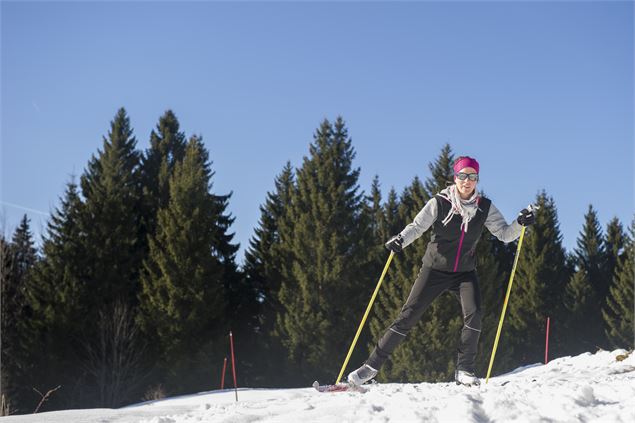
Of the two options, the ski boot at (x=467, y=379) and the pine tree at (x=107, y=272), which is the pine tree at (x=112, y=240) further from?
the ski boot at (x=467, y=379)

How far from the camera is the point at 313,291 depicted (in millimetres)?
30391

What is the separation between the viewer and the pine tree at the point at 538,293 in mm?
38469

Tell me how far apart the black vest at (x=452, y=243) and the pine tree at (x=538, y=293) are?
32.2 meters

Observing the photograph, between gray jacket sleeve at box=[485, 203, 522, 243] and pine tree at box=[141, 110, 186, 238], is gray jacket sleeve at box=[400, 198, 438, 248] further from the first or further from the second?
pine tree at box=[141, 110, 186, 238]

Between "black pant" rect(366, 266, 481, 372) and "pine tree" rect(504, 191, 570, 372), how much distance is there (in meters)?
32.0

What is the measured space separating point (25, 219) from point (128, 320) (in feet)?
61.6

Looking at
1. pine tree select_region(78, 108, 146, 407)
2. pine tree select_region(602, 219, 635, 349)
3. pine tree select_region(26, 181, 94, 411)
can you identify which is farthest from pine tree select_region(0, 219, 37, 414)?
pine tree select_region(602, 219, 635, 349)

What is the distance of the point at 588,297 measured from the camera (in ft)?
135

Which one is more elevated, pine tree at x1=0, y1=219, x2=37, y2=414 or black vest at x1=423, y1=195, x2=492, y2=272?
pine tree at x1=0, y1=219, x2=37, y2=414

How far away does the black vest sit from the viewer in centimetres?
596

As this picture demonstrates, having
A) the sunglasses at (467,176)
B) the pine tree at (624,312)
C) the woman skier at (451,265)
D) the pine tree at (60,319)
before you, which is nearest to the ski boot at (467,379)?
the woman skier at (451,265)

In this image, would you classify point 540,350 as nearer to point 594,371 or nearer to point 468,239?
point 594,371

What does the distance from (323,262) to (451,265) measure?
25.0 metres

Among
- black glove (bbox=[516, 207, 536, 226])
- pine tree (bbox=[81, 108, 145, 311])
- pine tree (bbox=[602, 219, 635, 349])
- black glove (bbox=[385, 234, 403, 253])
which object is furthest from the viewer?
pine tree (bbox=[602, 219, 635, 349])
